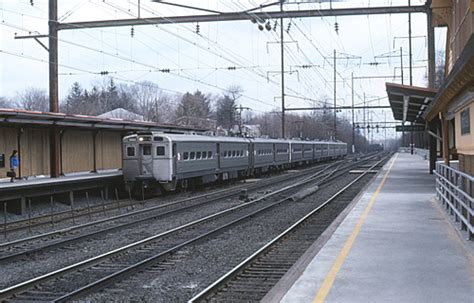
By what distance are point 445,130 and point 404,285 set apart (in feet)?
41.9

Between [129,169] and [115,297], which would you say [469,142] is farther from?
[129,169]

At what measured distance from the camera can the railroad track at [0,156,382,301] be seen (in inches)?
320

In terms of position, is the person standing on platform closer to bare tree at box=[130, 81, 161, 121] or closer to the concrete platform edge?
the concrete platform edge

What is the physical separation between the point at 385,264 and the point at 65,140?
17.5 m

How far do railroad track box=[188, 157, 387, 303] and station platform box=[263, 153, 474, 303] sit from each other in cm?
55

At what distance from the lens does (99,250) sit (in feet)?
38.5

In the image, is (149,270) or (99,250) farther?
(99,250)

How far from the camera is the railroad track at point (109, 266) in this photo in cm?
814

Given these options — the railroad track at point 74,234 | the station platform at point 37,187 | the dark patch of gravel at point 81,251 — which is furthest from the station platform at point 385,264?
the station platform at point 37,187

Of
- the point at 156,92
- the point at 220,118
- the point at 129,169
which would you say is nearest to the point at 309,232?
the point at 129,169

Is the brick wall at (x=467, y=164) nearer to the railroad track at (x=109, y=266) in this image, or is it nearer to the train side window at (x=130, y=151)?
the railroad track at (x=109, y=266)

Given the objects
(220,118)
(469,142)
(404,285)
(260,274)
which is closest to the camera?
(404,285)

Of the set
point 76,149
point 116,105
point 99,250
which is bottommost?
point 99,250

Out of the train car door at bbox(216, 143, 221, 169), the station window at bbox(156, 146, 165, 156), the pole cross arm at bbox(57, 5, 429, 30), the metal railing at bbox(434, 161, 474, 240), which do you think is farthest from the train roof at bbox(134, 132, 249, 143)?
the metal railing at bbox(434, 161, 474, 240)
